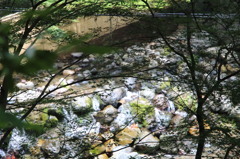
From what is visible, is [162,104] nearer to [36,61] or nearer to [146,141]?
[146,141]

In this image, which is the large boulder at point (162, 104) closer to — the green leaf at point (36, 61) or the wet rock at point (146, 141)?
the wet rock at point (146, 141)

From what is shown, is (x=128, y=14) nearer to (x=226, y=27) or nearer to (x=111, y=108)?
(x=226, y=27)

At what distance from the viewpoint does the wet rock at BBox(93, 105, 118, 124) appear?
17.7 ft

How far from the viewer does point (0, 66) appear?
37cm

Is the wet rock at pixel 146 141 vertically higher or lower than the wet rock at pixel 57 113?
lower

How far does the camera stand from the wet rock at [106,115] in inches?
213

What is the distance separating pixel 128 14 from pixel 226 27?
0.82 meters

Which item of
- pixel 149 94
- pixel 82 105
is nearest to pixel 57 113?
pixel 82 105

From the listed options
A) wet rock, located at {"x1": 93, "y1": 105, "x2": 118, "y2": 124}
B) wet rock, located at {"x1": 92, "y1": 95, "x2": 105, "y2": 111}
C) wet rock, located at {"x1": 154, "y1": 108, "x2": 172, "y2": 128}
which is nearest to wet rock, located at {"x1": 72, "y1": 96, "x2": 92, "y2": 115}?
wet rock, located at {"x1": 92, "y1": 95, "x2": 105, "y2": 111}

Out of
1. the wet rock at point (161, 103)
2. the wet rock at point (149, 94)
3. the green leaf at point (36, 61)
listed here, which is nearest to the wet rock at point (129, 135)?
the wet rock at point (161, 103)

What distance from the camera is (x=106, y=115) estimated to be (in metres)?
5.55

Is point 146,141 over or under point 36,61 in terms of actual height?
under

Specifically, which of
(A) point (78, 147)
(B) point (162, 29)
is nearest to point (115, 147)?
(A) point (78, 147)

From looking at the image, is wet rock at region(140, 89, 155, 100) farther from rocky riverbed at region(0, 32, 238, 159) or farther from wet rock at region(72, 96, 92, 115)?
wet rock at region(72, 96, 92, 115)
